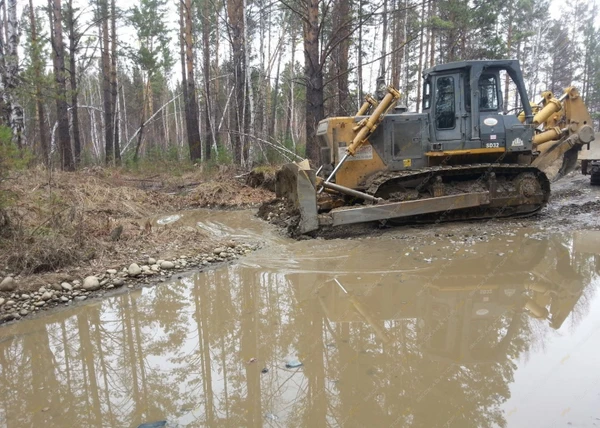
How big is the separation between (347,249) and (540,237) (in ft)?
11.4

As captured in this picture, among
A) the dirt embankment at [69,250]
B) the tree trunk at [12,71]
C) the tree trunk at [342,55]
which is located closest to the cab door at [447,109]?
the dirt embankment at [69,250]

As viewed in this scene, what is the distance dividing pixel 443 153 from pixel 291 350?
6060 millimetres

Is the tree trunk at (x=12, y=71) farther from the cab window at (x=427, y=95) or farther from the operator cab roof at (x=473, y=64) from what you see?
the operator cab roof at (x=473, y=64)

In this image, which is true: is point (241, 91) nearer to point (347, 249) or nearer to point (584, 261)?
point (347, 249)

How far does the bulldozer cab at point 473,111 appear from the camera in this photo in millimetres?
8555

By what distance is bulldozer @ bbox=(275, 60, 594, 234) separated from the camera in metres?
8.45

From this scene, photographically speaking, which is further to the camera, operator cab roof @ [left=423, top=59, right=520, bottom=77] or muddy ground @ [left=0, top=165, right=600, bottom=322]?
operator cab roof @ [left=423, top=59, right=520, bottom=77]

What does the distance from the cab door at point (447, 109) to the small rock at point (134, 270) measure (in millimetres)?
6204

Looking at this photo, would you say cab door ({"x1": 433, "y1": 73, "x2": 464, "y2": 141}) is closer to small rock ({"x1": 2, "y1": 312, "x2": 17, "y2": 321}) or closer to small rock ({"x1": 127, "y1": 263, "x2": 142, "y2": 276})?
small rock ({"x1": 127, "y1": 263, "x2": 142, "y2": 276})

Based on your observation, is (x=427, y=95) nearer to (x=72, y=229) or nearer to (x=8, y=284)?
(x=72, y=229)

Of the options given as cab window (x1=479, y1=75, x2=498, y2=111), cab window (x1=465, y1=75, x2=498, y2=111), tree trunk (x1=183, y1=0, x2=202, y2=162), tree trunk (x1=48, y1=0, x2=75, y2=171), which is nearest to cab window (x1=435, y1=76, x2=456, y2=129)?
cab window (x1=465, y1=75, x2=498, y2=111)

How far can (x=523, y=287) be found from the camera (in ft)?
17.8

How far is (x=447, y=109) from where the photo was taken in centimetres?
875

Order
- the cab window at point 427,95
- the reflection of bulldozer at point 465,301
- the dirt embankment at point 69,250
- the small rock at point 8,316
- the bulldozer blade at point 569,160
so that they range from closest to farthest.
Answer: the reflection of bulldozer at point 465,301 → the small rock at point 8,316 → the dirt embankment at point 69,250 → the cab window at point 427,95 → the bulldozer blade at point 569,160
